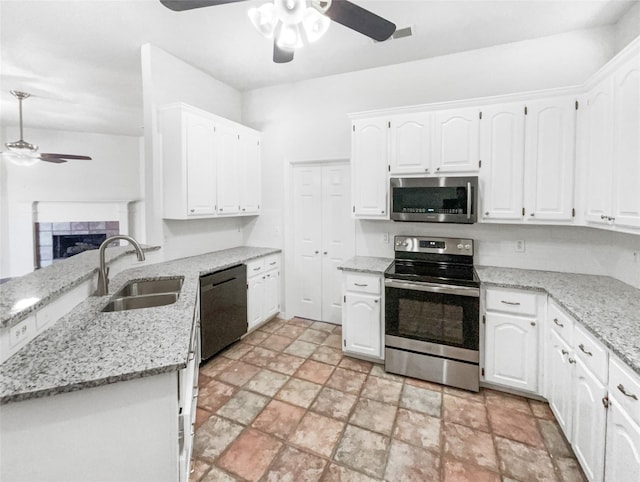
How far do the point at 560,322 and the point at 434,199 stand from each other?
1326 mm

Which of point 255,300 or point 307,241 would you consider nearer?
point 255,300

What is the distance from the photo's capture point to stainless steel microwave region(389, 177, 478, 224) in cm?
268

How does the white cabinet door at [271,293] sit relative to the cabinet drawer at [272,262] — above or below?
below

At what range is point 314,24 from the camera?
162 centimetres

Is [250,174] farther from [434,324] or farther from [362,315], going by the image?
[434,324]

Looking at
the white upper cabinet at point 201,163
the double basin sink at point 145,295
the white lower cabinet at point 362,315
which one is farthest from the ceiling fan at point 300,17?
the white lower cabinet at point 362,315

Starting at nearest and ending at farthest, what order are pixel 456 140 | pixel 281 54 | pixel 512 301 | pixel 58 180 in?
1. pixel 281 54
2. pixel 512 301
3. pixel 456 140
4. pixel 58 180

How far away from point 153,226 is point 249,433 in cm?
215

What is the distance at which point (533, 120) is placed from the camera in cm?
254

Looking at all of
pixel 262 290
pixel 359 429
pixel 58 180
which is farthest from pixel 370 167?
pixel 58 180

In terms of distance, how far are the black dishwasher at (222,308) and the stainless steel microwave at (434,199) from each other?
1722mm

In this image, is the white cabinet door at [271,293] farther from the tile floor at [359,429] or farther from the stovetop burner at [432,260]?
the stovetop burner at [432,260]

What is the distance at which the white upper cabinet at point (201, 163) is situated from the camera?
116 inches

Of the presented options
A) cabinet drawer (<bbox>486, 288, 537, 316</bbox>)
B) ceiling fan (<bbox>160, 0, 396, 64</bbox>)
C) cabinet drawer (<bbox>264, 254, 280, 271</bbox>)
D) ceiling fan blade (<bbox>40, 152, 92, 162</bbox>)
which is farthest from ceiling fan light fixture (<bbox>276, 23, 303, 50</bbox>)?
ceiling fan blade (<bbox>40, 152, 92, 162</bbox>)
